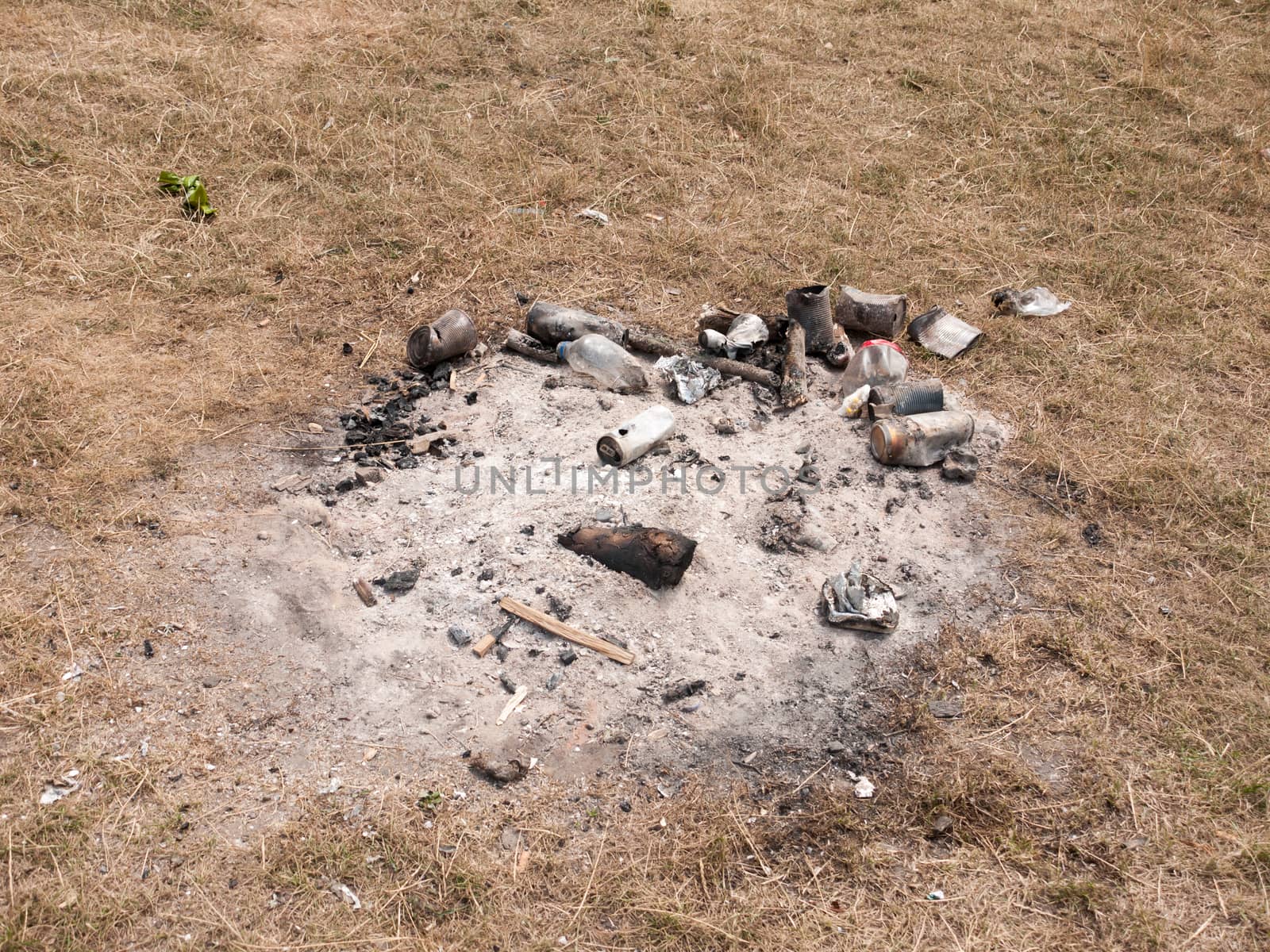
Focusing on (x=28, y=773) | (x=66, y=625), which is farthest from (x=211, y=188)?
(x=28, y=773)

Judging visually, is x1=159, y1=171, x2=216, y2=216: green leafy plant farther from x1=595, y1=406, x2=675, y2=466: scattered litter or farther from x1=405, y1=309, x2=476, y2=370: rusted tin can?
x1=595, y1=406, x2=675, y2=466: scattered litter

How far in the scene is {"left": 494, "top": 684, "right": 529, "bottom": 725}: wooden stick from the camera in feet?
10.3

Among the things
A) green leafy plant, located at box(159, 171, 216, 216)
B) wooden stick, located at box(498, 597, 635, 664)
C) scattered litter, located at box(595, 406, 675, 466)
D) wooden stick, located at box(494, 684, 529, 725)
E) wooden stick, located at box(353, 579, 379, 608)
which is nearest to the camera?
wooden stick, located at box(494, 684, 529, 725)

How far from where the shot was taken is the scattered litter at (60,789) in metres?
2.83

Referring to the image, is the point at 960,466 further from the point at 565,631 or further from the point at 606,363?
the point at 565,631

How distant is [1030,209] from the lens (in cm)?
588

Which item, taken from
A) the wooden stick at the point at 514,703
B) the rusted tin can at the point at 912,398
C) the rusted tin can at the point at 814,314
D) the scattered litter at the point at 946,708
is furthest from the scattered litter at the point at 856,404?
the wooden stick at the point at 514,703

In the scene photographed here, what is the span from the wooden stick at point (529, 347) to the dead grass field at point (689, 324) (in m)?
0.35

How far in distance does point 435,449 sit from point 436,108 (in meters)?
3.28

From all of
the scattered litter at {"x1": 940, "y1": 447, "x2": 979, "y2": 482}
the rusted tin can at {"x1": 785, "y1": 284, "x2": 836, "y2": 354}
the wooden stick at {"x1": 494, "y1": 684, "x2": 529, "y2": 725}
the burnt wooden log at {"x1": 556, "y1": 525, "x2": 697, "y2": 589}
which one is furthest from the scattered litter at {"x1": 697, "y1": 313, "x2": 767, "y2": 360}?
the wooden stick at {"x1": 494, "y1": 684, "x2": 529, "y2": 725}

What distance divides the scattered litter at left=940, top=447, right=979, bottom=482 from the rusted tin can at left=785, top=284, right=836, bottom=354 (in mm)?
849

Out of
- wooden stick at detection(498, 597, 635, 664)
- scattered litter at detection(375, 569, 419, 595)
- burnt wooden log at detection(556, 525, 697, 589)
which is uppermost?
burnt wooden log at detection(556, 525, 697, 589)

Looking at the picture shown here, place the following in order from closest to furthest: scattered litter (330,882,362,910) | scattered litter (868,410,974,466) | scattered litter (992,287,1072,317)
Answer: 1. scattered litter (330,882,362,910)
2. scattered litter (868,410,974,466)
3. scattered litter (992,287,1072,317)

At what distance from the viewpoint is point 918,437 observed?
160 inches
